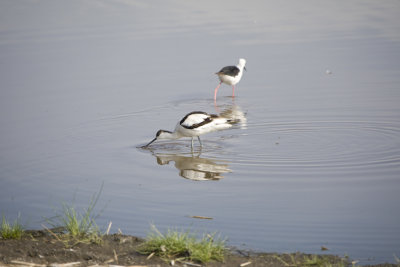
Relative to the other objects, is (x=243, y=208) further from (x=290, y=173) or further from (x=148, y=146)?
(x=148, y=146)

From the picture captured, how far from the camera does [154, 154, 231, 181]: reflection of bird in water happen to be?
30.1ft

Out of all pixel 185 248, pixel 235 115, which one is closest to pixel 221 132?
pixel 235 115

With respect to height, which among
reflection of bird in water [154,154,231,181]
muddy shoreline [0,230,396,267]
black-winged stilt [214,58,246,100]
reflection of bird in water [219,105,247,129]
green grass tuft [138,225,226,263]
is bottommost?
muddy shoreline [0,230,396,267]

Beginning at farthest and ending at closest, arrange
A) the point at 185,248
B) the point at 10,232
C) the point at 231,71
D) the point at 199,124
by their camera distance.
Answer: the point at 231,71, the point at 199,124, the point at 10,232, the point at 185,248

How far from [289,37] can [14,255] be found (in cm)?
1329

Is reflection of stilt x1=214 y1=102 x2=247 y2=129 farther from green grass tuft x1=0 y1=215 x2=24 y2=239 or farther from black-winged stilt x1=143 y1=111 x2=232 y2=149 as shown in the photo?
green grass tuft x1=0 y1=215 x2=24 y2=239

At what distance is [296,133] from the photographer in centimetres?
1098

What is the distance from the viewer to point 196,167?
9719 millimetres

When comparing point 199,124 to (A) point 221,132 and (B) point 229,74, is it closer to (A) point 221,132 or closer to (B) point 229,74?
(A) point 221,132

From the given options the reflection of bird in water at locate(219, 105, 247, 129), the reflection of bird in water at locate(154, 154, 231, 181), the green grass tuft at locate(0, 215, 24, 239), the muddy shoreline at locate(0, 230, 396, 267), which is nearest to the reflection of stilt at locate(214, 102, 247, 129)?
the reflection of bird in water at locate(219, 105, 247, 129)

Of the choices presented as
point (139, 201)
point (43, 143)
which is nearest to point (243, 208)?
point (139, 201)

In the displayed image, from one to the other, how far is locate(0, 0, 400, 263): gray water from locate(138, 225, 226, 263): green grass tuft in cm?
71

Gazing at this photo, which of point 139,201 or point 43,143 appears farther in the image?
point 43,143

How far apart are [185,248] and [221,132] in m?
5.70
